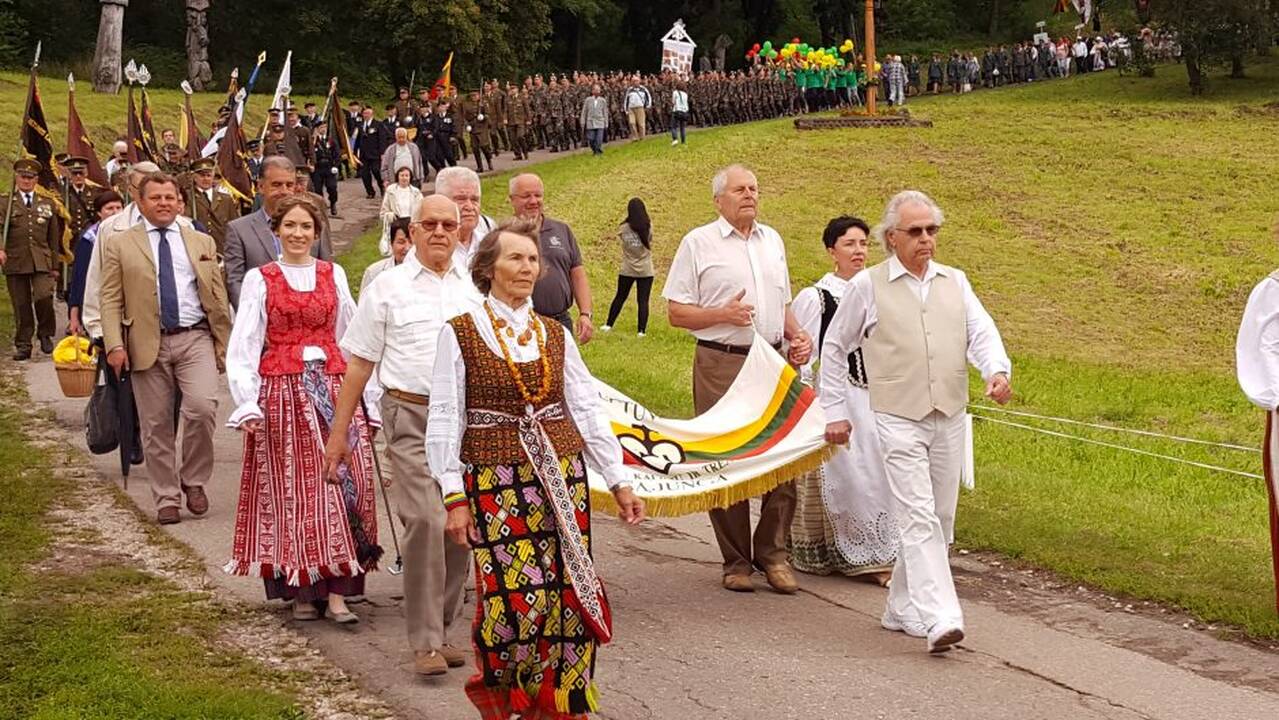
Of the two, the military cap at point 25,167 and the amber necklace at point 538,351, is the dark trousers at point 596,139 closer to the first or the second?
the military cap at point 25,167

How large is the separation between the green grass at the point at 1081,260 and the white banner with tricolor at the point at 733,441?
167 centimetres

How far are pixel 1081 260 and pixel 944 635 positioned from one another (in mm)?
22897

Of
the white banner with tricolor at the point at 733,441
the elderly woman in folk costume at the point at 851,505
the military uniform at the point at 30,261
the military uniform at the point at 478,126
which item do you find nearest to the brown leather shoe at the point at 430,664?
the white banner with tricolor at the point at 733,441

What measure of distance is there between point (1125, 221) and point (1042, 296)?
7183 millimetres

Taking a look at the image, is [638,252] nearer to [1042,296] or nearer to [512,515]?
[1042,296]

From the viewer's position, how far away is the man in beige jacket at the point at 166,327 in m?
10.3

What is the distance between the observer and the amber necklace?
6.11 m

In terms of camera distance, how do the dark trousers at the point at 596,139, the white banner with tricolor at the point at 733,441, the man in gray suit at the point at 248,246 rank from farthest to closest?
1. the dark trousers at the point at 596,139
2. the man in gray suit at the point at 248,246
3. the white banner with tricolor at the point at 733,441

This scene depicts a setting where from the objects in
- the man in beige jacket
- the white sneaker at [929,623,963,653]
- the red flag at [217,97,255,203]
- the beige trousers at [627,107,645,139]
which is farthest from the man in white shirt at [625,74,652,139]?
the white sneaker at [929,623,963,653]

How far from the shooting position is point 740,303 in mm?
8695

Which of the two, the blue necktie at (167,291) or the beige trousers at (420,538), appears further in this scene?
the blue necktie at (167,291)

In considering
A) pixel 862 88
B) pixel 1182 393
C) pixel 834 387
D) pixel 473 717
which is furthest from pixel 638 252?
pixel 862 88

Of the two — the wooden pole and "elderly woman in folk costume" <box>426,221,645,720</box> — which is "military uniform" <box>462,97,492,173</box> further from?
"elderly woman in folk costume" <box>426,221,645,720</box>

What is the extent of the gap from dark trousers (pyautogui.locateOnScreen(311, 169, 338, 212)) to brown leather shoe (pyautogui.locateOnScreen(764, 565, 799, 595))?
23144 millimetres
